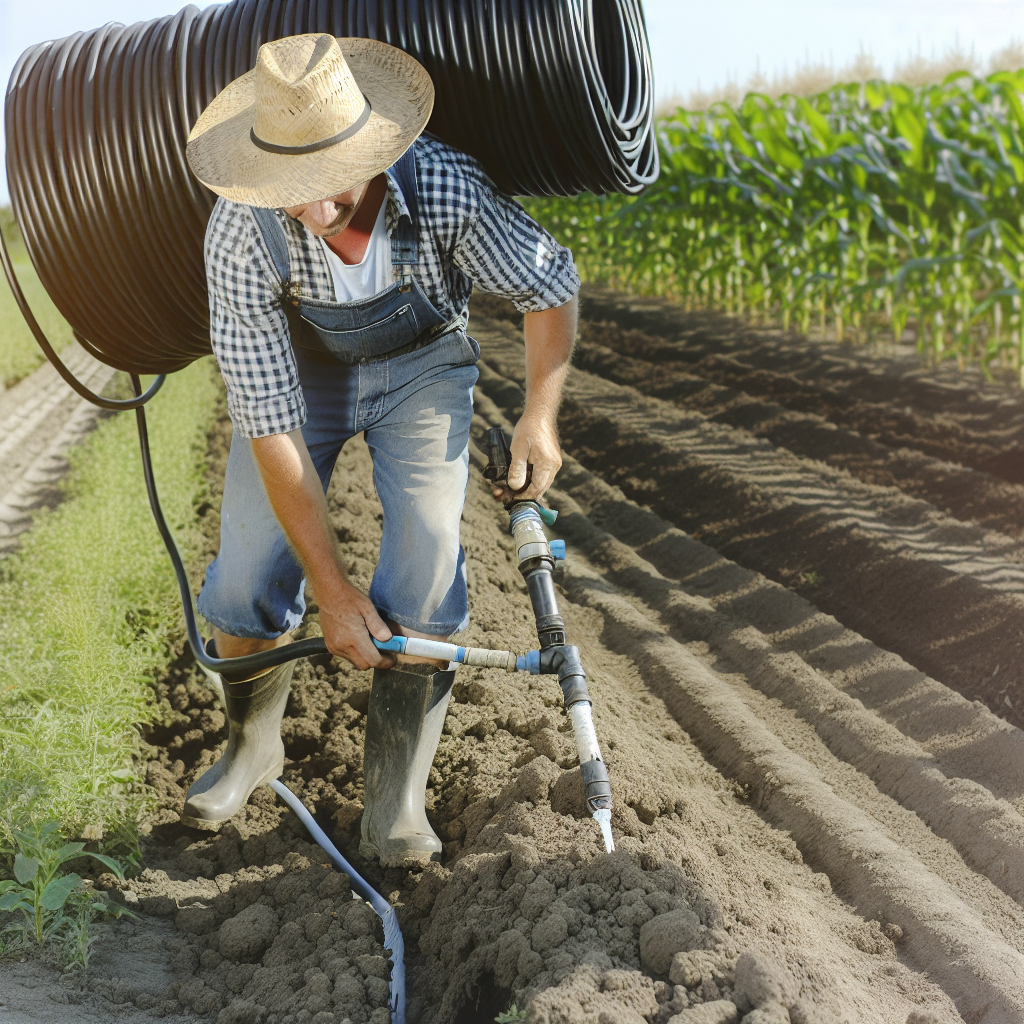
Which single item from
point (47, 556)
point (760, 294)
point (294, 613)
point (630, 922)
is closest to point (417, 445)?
point (294, 613)

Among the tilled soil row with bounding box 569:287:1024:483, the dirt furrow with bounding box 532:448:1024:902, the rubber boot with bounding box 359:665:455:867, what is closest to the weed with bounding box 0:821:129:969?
the rubber boot with bounding box 359:665:455:867

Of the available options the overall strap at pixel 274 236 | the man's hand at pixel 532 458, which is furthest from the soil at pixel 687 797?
the overall strap at pixel 274 236

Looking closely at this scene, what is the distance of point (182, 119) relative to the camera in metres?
2.51

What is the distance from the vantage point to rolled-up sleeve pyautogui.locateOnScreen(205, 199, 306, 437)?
1.99 m

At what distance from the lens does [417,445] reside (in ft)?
7.49

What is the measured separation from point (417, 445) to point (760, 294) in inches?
256

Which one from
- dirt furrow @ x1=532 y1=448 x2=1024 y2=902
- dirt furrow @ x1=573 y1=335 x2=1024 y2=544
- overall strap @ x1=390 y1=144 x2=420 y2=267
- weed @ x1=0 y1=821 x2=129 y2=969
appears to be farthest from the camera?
dirt furrow @ x1=573 y1=335 x2=1024 y2=544

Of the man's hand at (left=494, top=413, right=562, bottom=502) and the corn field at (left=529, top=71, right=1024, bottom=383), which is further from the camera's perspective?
the corn field at (left=529, top=71, right=1024, bottom=383)

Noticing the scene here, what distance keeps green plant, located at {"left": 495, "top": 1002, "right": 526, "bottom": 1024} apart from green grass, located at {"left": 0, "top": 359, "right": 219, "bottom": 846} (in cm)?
115

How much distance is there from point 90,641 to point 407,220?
1.71m

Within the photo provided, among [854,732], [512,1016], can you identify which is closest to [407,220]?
[512,1016]

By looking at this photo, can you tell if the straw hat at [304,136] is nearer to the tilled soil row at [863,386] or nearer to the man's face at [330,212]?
the man's face at [330,212]

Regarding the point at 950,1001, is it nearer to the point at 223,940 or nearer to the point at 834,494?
the point at 223,940

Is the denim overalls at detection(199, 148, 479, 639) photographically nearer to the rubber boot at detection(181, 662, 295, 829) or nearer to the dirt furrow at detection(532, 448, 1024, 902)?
the rubber boot at detection(181, 662, 295, 829)
